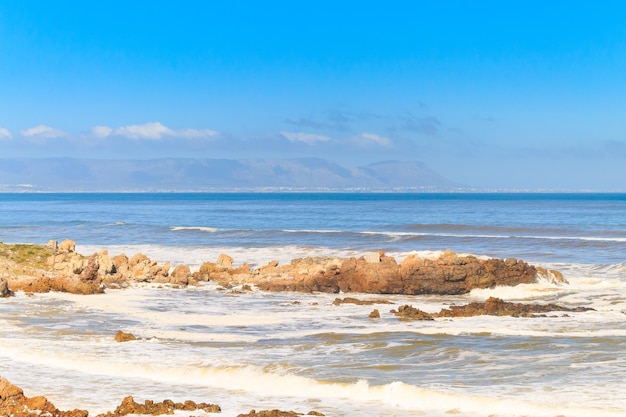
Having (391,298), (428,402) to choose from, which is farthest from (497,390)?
(391,298)

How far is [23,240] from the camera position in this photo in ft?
171

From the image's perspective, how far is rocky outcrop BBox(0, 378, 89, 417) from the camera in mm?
10609

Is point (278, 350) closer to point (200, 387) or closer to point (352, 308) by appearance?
point (200, 387)

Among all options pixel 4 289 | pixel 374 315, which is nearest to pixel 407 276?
pixel 374 315

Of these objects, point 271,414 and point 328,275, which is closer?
point 271,414

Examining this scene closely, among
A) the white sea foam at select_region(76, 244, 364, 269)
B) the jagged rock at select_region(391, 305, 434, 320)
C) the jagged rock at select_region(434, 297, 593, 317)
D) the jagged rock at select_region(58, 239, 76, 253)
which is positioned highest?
the jagged rock at select_region(58, 239, 76, 253)

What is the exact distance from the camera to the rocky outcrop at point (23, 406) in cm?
1061

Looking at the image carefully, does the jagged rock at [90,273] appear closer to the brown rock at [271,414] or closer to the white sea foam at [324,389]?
the white sea foam at [324,389]

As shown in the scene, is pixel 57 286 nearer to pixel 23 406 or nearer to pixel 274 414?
pixel 23 406

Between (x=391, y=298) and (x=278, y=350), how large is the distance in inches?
380

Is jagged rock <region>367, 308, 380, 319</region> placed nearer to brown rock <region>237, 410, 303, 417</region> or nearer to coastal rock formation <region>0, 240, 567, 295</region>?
coastal rock formation <region>0, 240, 567, 295</region>

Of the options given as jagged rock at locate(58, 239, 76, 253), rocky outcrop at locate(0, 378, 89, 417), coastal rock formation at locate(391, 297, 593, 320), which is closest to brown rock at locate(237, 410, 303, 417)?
rocky outcrop at locate(0, 378, 89, 417)

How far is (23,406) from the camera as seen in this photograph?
35.6 ft

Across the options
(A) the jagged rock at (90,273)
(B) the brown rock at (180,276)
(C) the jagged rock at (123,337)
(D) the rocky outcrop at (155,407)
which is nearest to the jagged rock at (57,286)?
(A) the jagged rock at (90,273)
